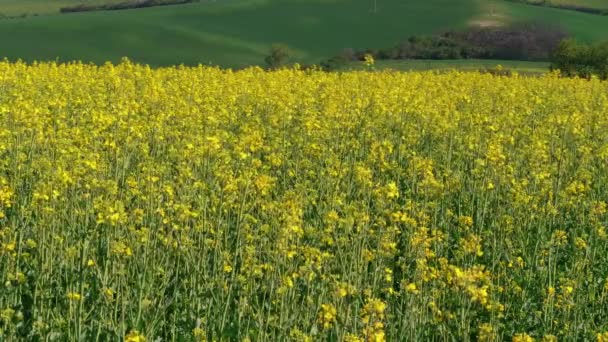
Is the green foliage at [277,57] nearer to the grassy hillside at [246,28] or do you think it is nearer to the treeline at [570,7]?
the grassy hillside at [246,28]

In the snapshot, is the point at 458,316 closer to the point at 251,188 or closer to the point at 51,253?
the point at 251,188

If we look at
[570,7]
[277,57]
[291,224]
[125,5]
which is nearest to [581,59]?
[277,57]

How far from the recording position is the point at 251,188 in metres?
7.13

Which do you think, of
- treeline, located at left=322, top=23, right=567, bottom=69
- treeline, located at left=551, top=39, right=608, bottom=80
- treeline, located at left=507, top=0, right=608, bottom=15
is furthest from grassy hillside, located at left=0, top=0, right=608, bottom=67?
treeline, located at left=551, top=39, right=608, bottom=80

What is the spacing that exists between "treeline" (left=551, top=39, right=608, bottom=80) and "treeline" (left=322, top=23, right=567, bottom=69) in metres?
8.08

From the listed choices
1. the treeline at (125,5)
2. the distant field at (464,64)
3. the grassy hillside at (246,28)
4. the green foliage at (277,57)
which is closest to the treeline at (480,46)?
the distant field at (464,64)

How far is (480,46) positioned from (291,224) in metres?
39.8

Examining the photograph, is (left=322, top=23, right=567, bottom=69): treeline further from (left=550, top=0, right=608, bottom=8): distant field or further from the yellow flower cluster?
the yellow flower cluster

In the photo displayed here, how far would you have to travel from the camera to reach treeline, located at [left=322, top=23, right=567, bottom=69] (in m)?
42.6

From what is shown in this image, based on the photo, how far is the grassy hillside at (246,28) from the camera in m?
46.2

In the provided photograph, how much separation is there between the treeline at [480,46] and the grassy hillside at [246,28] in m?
2.76

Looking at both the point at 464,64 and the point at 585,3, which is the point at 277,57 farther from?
the point at 585,3

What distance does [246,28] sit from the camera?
54000 millimetres

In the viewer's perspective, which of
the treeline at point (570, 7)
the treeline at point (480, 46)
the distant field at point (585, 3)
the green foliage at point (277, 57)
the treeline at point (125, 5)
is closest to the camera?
the green foliage at point (277, 57)
